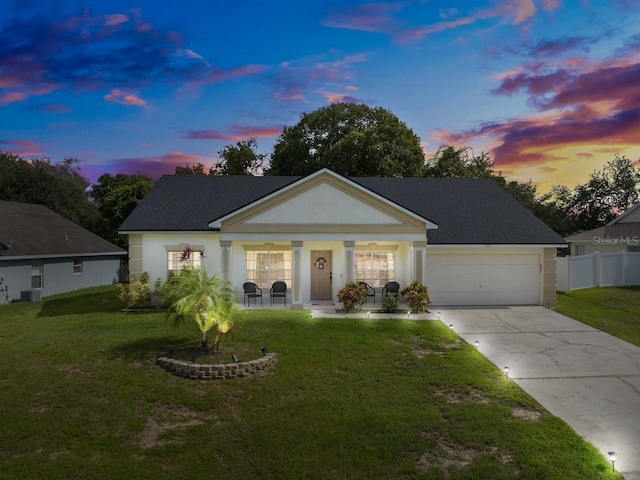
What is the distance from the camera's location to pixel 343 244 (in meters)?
18.0

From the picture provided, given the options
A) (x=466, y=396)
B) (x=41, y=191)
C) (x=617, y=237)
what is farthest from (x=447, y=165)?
(x=41, y=191)

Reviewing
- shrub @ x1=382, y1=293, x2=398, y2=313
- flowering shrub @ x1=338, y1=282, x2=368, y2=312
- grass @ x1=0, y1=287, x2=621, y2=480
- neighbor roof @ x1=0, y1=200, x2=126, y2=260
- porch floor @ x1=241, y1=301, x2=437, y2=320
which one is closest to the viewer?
grass @ x1=0, y1=287, x2=621, y2=480

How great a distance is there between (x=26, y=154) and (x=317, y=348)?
53424 millimetres

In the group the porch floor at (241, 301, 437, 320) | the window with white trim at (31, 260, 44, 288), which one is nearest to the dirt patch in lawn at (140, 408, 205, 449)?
the porch floor at (241, 301, 437, 320)

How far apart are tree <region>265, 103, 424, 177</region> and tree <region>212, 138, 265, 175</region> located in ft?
12.8

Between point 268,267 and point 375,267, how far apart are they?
195 inches

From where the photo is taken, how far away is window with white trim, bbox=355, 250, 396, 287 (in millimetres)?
19344

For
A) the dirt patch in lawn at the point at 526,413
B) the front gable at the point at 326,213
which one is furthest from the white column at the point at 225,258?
the dirt patch in lawn at the point at 526,413

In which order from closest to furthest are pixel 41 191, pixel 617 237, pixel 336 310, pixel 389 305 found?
pixel 389 305 < pixel 336 310 < pixel 617 237 < pixel 41 191

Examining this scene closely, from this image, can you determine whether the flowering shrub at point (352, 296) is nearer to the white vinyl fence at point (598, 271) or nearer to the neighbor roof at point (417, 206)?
the neighbor roof at point (417, 206)

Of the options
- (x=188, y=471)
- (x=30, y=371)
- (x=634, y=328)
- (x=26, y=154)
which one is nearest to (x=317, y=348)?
(x=188, y=471)

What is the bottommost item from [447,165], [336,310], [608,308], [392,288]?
[608,308]

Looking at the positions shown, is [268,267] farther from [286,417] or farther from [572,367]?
[572,367]

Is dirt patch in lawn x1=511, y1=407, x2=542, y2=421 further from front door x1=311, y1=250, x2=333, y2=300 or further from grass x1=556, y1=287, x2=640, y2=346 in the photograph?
front door x1=311, y1=250, x2=333, y2=300
